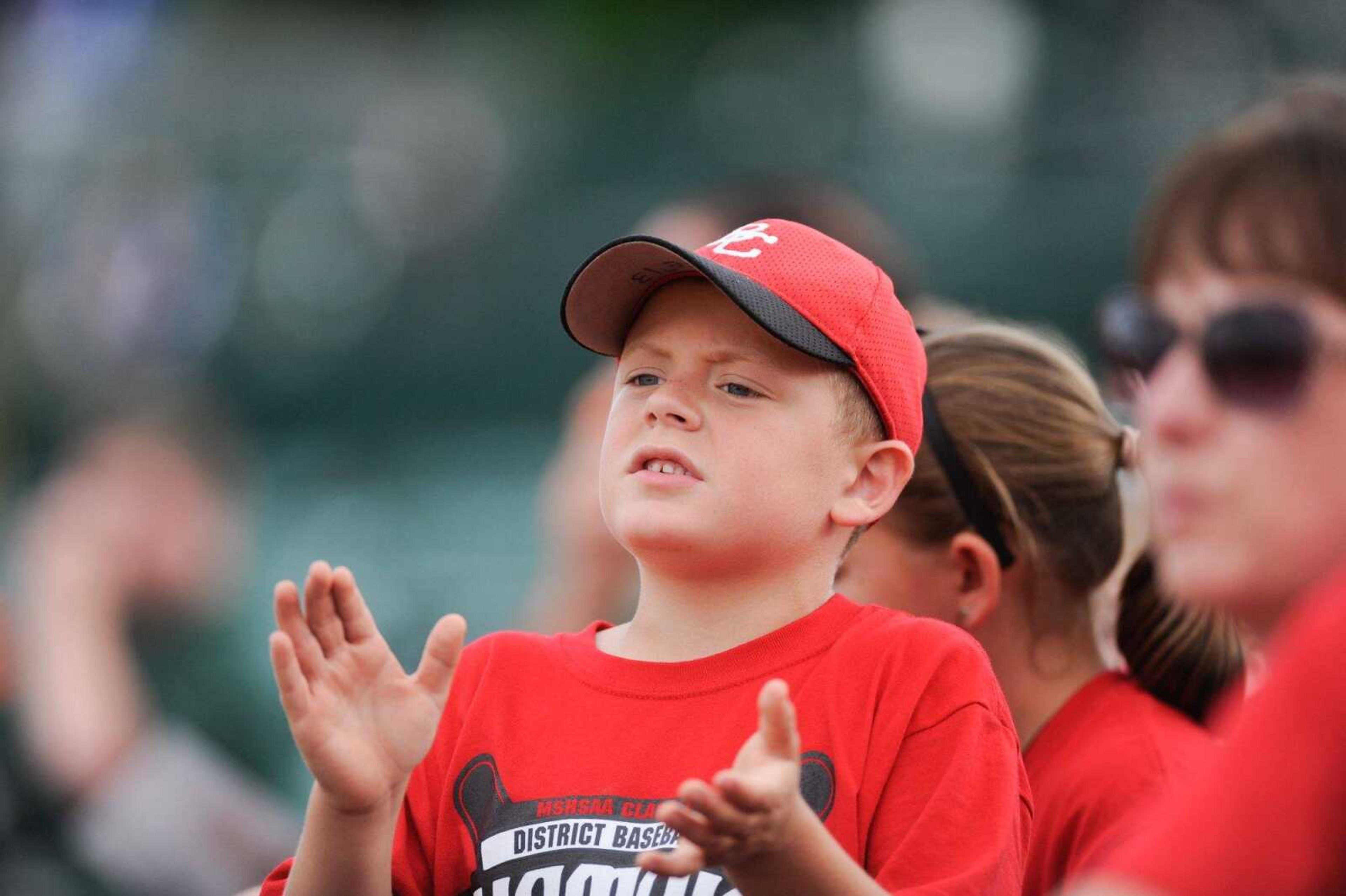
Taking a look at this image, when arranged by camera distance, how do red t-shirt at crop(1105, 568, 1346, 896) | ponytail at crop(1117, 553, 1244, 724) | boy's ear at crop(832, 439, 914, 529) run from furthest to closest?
1. ponytail at crop(1117, 553, 1244, 724)
2. boy's ear at crop(832, 439, 914, 529)
3. red t-shirt at crop(1105, 568, 1346, 896)

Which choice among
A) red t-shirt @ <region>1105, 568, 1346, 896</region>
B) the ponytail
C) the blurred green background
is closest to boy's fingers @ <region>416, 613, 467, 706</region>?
red t-shirt @ <region>1105, 568, 1346, 896</region>

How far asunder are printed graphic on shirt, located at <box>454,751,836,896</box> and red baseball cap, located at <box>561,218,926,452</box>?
507 millimetres

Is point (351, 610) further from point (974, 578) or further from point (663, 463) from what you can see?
point (974, 578)

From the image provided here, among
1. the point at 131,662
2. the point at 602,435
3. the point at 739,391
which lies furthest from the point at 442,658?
the point at 131,662

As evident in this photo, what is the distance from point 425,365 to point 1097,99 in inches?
203

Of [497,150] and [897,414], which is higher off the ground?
[497,150]

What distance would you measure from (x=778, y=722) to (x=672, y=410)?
2.00ft

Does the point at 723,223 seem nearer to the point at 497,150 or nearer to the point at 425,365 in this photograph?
the point at 425,365

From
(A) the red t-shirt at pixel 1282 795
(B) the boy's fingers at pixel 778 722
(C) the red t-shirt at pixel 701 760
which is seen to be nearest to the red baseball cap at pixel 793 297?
(C) the red t-shirt at pixel 701 760

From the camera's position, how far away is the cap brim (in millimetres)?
1985

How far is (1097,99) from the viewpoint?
38.5 ft

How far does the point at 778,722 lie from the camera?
1.49 meters

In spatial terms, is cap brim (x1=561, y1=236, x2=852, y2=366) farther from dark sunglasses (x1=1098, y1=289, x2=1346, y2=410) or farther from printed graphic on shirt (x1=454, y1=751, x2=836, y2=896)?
dark sunglasses (x1=1098, y1=289, x2=1346, y2=410)

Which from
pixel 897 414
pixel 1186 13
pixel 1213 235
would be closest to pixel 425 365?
pixel 1186 13
